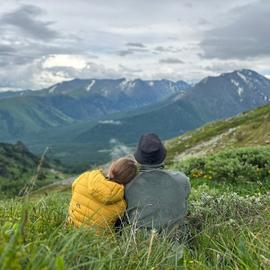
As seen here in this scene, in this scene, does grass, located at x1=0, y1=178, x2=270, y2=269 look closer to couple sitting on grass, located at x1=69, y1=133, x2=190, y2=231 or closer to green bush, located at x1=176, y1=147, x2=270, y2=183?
couple sitting on grass, located at x1=69, y1=133, x2=190, y2=231

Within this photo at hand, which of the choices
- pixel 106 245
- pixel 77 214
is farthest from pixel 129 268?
pixel 77 214

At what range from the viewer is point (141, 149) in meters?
8.11

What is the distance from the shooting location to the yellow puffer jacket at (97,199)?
294 inches

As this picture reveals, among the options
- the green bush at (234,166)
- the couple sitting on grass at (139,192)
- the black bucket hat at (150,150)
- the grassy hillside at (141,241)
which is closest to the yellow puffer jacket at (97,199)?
the couple sitting on grass at (139,192)

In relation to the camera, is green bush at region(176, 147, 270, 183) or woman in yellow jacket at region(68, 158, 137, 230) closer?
woman in yellow jacket at region(68, 158, 137, 230)

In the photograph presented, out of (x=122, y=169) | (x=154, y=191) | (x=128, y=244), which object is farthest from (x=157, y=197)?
(x=128, y=244)

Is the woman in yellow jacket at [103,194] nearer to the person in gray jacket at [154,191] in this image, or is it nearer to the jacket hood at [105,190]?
the jacket hood at [105,190]

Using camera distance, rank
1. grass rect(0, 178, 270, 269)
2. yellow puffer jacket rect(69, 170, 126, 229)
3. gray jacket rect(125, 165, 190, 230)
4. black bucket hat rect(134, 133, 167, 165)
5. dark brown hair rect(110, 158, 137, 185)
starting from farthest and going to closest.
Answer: black bucket hat rect(134, 133, 167, 165), gray jacket rect(125, 165, 190, 230), dark brown hair rect(110, 158, 137, 185), yellow puffer jacket rect(69, 170, 126, 229), grass rect(0, 178, 270, 269)

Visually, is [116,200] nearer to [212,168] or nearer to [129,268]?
[129,268]

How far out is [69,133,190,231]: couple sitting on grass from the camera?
24.8ft

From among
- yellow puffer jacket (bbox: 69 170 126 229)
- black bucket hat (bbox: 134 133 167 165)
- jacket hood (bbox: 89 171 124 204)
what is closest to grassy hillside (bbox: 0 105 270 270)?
yellow puffer jacket (bbox: 69 170 126 229)

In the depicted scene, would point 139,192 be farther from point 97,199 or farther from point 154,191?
point 97,199

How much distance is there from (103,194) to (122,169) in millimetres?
536

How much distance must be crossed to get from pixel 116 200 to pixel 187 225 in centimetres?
141
